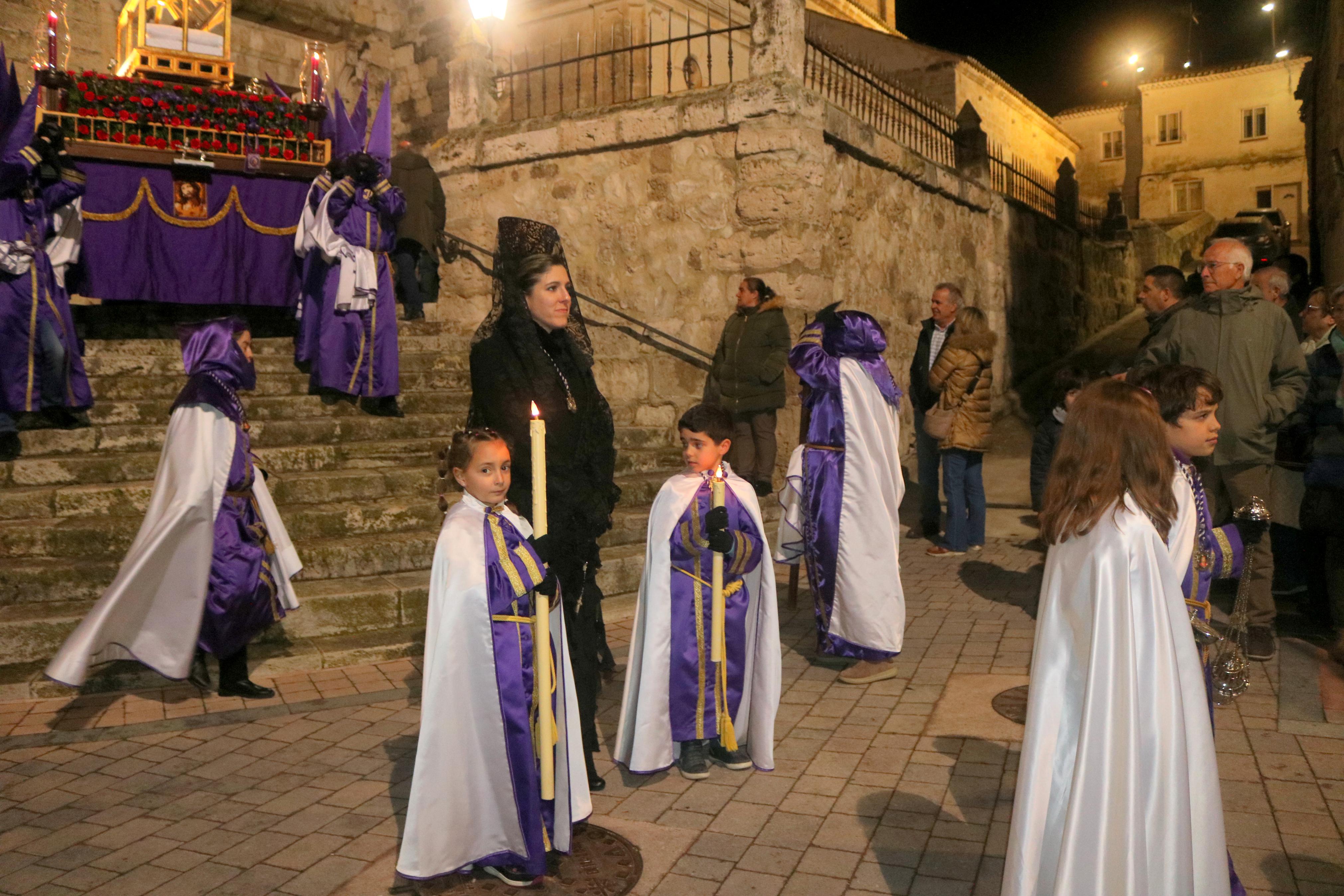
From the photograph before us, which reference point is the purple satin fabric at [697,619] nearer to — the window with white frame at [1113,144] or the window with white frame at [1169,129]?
the window with white frame at [1169,129]

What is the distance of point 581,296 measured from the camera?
446 inches

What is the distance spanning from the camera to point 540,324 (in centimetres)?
412

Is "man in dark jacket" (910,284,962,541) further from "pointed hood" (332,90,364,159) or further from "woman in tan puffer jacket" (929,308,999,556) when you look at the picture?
"pointed hood" (332,90,364,159)

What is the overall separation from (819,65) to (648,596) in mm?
8026

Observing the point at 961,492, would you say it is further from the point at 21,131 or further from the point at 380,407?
the point at 21,131

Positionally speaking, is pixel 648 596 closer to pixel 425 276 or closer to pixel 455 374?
pixel 455 374

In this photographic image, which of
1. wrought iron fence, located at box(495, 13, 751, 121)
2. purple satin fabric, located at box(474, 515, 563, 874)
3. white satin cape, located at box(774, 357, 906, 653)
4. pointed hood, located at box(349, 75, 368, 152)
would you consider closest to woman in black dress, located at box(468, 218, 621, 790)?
purple satin fabric, located at box(474, 515, 563, 874)

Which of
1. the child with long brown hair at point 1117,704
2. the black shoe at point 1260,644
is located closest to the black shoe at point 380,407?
the black shoe at point 1260,644

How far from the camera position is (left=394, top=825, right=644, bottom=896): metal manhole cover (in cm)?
356

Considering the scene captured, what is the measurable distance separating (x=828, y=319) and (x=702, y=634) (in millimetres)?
2253

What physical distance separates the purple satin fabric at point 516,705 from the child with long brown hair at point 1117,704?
1.48 meters

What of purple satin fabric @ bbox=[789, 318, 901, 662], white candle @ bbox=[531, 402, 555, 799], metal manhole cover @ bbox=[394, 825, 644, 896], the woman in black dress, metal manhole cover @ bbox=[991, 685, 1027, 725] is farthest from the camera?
purple satin fabric @ bbox=[789, 318, 901, 662]

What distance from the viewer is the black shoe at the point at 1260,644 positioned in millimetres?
5820

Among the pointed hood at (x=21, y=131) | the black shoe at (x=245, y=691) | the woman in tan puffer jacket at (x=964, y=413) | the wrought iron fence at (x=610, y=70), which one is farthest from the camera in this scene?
the wrought iron fence at (x=610, y=70)
